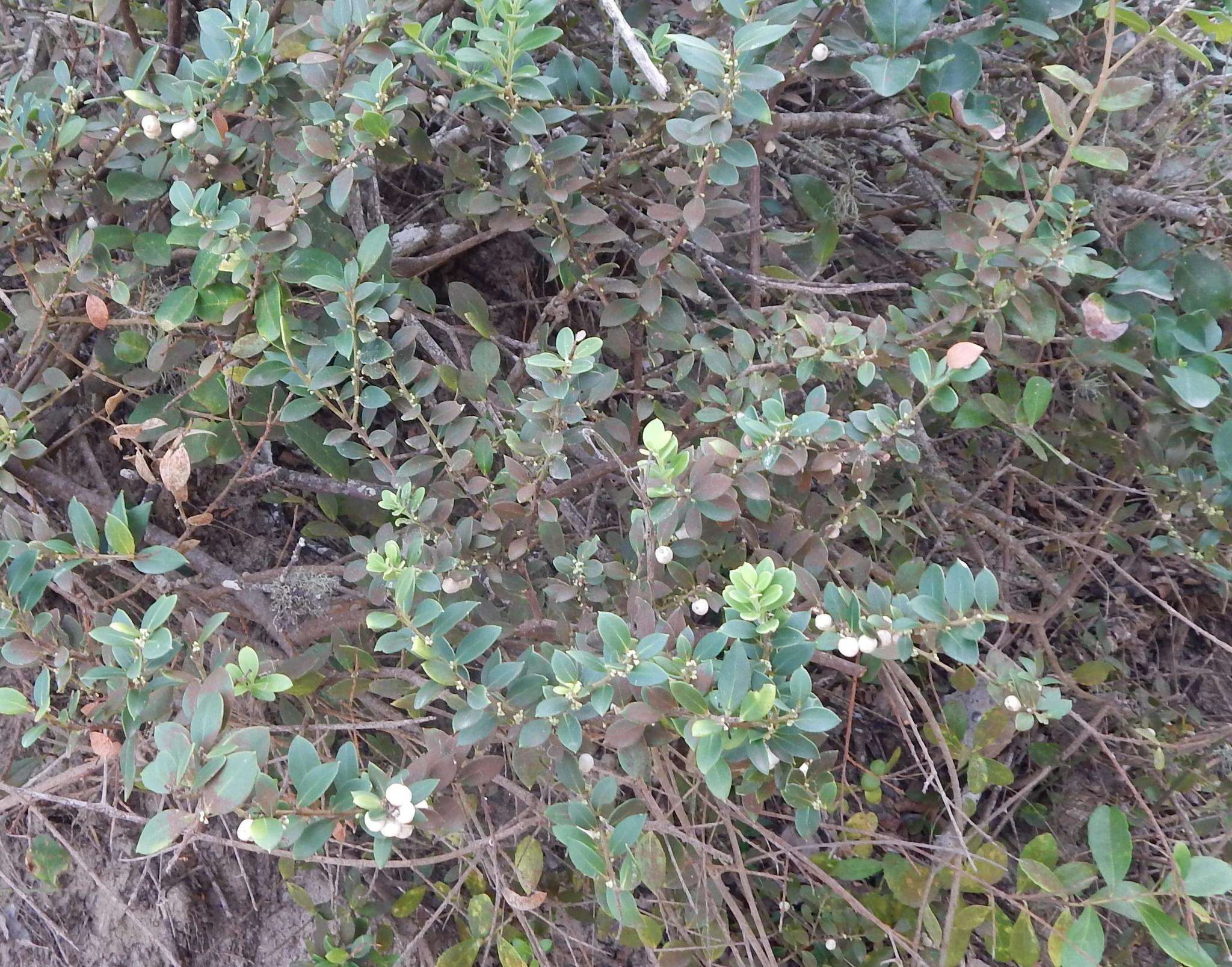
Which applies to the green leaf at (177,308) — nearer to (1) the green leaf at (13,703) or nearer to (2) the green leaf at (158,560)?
(2) the green leaf at (158,560)

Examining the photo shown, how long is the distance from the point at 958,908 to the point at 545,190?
1.21m

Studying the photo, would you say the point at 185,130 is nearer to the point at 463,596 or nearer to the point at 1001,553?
the point at 463,596

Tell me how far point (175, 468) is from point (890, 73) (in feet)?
3.49

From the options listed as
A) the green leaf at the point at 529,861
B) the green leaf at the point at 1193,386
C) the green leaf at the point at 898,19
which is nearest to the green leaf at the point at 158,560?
the green leaf at the point at 529,861

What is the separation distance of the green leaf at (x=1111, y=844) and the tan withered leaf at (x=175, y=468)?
1.26 m

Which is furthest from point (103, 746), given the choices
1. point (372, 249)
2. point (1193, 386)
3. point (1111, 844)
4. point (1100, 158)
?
point (1193, 386)

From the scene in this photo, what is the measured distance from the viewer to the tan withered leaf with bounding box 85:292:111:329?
1.22 metres

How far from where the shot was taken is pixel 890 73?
1.10 metres

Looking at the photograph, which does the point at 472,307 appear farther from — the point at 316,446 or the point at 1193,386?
the point at 1193,386

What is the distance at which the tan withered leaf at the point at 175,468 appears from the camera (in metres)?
1.17

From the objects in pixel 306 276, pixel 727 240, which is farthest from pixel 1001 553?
pixel 306 276

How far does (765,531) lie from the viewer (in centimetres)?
126

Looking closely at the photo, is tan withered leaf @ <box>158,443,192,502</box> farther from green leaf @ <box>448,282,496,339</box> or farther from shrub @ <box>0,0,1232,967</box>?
green leaf @ <box>448,282,496,339</box>

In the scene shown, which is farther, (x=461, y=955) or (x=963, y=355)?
(x=461, y=955)
